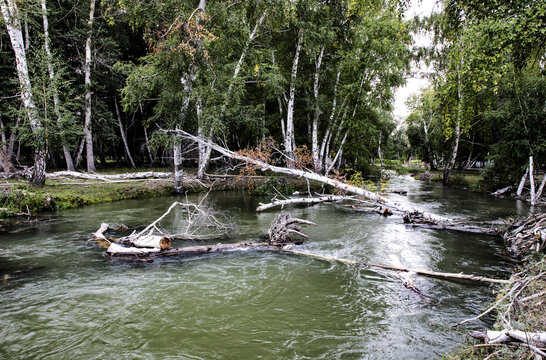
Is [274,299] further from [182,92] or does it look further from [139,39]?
[139,39]

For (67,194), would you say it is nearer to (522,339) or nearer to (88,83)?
(88,83)

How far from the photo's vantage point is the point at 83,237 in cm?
998

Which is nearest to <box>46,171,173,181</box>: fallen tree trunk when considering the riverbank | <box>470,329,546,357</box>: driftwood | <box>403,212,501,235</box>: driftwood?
the riverbank

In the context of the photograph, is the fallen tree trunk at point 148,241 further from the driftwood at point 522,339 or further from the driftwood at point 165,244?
the driftwood at point 522,339

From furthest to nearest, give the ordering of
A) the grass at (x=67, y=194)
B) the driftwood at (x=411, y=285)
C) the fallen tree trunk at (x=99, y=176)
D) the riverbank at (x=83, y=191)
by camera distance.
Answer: the fallen tree trunk at (x=99, y=176) → the riverbank at (x=83, y=191) → the grass at (x=67, y=194) → the driftwood at (x=411, y=285)

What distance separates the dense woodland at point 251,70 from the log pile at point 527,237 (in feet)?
10.9

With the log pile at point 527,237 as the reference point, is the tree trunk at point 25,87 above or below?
above

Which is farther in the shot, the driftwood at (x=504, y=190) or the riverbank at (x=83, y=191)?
the driftwood at (x=504, y=190)

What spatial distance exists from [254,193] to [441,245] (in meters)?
13.3

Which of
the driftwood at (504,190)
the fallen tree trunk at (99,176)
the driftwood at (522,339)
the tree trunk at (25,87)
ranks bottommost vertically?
the driftwood at (522,339)

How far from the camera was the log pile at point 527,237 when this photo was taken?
7711 millimetres

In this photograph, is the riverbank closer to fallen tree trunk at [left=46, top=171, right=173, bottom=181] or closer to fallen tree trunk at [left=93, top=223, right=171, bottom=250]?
fallen tree trunk at [left=46, top=171, right=173, bottom=181]

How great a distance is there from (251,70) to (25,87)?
13.6 m

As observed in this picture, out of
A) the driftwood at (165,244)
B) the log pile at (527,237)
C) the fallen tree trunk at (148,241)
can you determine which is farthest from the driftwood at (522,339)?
the fallen tree trunk at (148,241)
